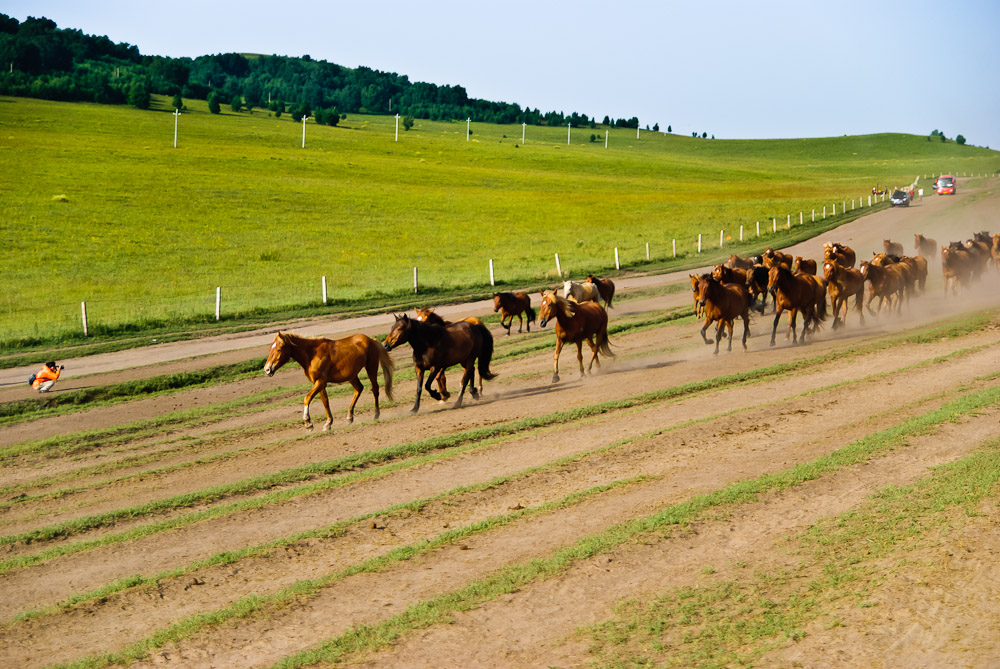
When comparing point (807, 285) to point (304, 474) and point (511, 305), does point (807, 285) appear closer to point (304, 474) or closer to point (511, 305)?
point (511, 305)

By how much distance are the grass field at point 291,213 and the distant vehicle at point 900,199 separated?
193 inches

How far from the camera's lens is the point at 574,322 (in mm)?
23344

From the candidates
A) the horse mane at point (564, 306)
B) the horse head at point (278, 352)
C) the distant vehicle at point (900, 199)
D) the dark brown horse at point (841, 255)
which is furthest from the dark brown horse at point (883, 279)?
the distant vehicle at point (900, 199)

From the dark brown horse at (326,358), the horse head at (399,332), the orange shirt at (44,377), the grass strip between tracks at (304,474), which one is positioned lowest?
the orange shirt at (44,377)

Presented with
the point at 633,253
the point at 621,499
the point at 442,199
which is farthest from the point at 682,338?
the point at 442,199

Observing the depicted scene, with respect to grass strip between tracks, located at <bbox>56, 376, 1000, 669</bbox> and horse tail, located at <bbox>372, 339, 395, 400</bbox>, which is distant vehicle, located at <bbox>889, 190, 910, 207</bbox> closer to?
horse tail, located at <bbox>372, 339, 395, 400</bbox>

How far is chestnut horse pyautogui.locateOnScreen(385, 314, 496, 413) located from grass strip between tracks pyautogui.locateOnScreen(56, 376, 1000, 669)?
872 centimetres

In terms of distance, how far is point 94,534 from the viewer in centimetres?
1323

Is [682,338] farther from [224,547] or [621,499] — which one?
[224,547]

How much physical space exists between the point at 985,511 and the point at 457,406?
38.6 feet

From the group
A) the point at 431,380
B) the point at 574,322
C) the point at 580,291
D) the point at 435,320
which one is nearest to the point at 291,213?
the point at 580,291

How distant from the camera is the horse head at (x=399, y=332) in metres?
19.6

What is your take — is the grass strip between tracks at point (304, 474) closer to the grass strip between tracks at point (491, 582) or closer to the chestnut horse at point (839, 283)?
the grass strip between tracks at point (491, 582)

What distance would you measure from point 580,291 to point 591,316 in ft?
18.0
